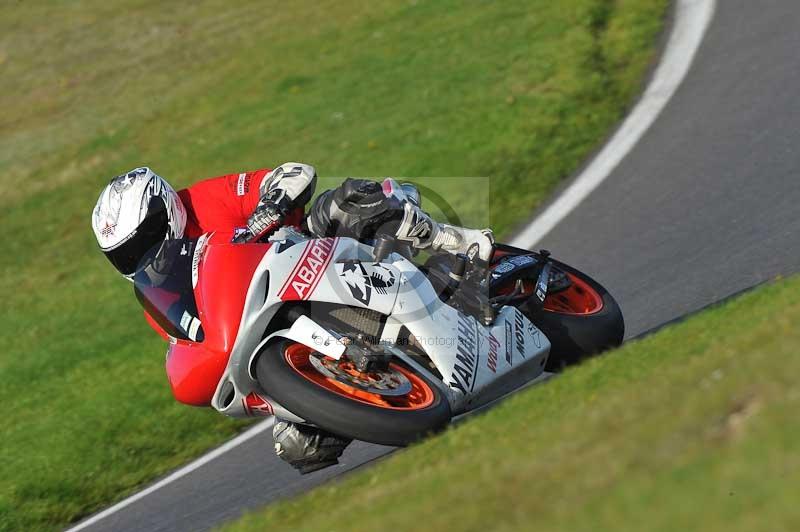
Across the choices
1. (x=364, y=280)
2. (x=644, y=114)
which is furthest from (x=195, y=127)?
(x=364, y=280)

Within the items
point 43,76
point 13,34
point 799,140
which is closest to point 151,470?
point 799,140

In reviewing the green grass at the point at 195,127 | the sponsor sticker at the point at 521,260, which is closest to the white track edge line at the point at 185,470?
the green grass at the point at 195,127

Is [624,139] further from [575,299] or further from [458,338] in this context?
[458,338]

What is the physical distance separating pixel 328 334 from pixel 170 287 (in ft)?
2.88

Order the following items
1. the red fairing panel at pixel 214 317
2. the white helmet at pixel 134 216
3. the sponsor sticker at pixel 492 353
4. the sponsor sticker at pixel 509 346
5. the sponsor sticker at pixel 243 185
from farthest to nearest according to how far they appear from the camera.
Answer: the sponsor sticker at pixel 243 185 → the sponsor sticker at pixel 509 346 → the sponsor sticker at pixel 492 353 → the white helmet at pixel 134 216 → the red fairing panel at pixel 214 317

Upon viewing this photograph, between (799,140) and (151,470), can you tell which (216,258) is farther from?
(799,140)

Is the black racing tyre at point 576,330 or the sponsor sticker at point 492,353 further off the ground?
the sponsor sticker at point 492,353

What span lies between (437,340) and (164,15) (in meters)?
14.4

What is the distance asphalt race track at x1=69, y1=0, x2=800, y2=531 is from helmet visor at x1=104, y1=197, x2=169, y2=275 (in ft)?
4.88

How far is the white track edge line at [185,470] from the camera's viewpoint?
7.04 m

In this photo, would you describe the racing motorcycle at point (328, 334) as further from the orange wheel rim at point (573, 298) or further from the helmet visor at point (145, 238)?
the orange wheel rim at point (573, 298)

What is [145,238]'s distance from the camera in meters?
5.75

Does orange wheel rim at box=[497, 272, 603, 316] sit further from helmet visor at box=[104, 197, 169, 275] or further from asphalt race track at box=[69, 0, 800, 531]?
helmet visor at box=[104, 197, 169, 275]

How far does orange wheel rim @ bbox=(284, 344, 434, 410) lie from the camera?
17.0ft
